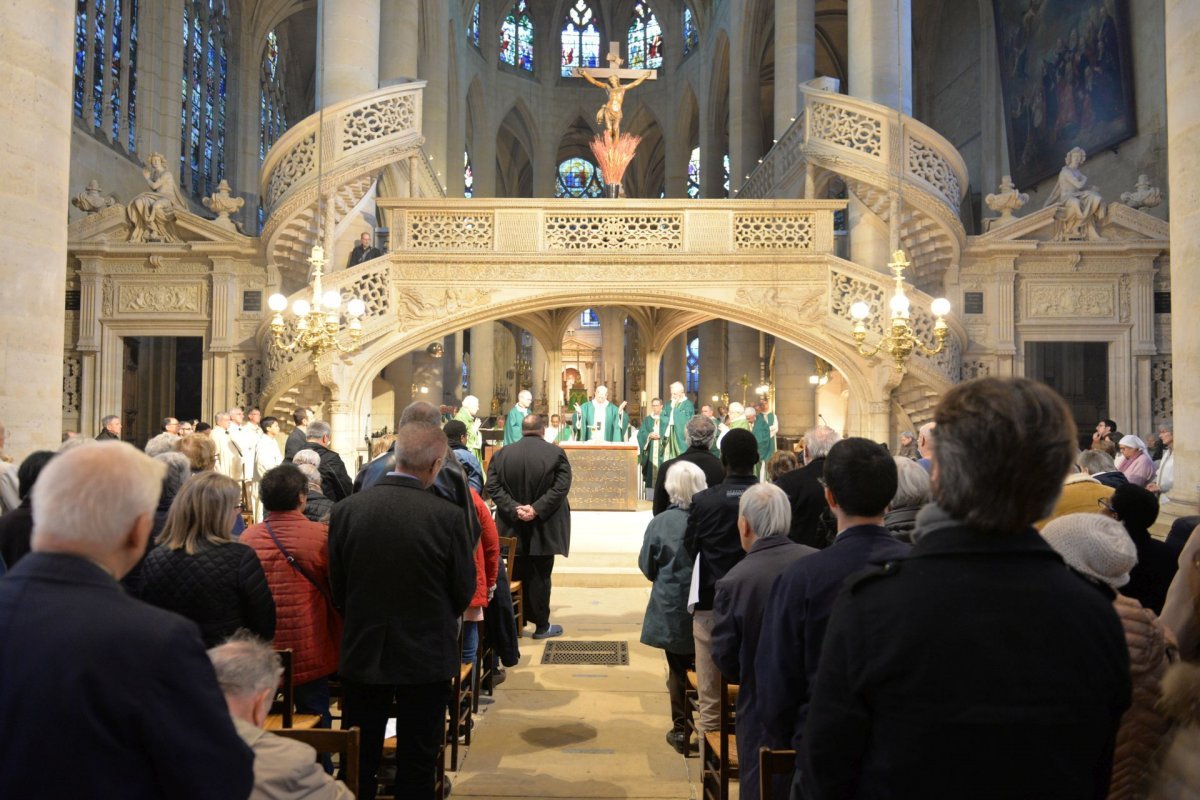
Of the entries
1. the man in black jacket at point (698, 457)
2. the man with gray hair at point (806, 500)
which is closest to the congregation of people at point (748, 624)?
the man with gray hair at point (806, 500)

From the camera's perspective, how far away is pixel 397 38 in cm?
1655

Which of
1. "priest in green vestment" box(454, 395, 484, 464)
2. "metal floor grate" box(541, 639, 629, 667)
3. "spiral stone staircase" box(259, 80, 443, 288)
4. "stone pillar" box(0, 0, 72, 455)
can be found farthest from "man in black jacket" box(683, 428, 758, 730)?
"spiral stone staircase" box(259, 80, 443, 288)

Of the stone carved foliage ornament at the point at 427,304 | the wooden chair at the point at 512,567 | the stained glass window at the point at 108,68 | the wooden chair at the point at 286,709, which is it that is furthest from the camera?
the stained glass window at the point at 108,68

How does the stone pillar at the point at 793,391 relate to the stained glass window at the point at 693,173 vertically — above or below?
below

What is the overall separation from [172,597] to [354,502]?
0.68 meters

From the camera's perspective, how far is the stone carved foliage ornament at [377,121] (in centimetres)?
Result: 1254

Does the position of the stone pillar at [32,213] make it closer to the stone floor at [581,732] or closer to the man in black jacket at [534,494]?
the man in black jacket at [534,494]

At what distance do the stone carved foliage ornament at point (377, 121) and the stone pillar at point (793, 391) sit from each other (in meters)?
7.85

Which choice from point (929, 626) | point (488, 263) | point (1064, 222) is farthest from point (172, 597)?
point (1064, 222)

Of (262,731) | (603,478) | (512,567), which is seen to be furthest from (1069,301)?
(262,731)

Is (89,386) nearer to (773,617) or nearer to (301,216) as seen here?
(301,216)

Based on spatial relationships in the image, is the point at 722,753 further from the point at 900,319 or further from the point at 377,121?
the point at 377,121

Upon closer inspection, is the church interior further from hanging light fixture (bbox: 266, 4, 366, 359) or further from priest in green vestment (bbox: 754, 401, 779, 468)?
priest in green vestment (bbox: 754, 401, 779, 468)

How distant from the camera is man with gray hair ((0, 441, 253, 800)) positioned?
4.54 ft
